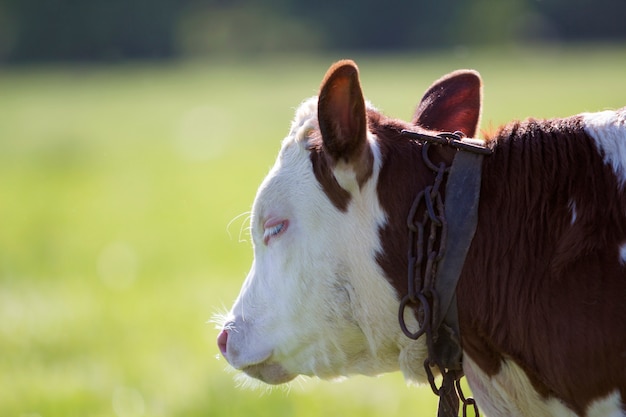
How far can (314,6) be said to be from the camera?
83.1 m

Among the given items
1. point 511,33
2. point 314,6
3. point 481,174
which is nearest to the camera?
point 481,174

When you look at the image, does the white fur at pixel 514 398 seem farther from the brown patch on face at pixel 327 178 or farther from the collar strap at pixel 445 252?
the brown patch on face at pixel 327 178

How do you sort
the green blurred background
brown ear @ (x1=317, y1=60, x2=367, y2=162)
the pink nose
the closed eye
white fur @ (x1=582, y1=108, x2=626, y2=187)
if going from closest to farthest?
white fur @ (x1=582, y1=108, x2=626, y2=187) → brown ear @ (x1=317, y1=60, x2=367, y2=162) → the closed eye → the pink nose → the green blurred background

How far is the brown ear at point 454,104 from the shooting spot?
3.54 meters

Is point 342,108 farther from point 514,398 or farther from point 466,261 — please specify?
point 514,398

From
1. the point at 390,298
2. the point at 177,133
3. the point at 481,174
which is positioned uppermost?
the point at 481,174

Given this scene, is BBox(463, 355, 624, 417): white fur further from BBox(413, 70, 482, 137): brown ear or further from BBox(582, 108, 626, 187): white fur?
→ BBox(413, 70, 482, 137): brown ear

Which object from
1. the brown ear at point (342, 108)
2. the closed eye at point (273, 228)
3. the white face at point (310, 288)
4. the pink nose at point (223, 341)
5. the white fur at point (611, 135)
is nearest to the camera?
the white fur at point (611, 135)

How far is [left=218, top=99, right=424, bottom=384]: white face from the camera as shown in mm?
3070

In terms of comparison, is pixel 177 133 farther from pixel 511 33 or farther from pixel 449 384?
pixel 511 33

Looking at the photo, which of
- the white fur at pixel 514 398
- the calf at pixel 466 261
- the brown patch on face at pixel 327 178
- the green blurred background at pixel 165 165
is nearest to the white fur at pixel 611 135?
the calf at pixel 466 261

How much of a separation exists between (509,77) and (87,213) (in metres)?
30.0

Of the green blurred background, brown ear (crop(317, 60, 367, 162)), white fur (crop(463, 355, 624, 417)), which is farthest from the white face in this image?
the green blurred background

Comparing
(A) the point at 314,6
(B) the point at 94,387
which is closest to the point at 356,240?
(B) the point at 94,387
